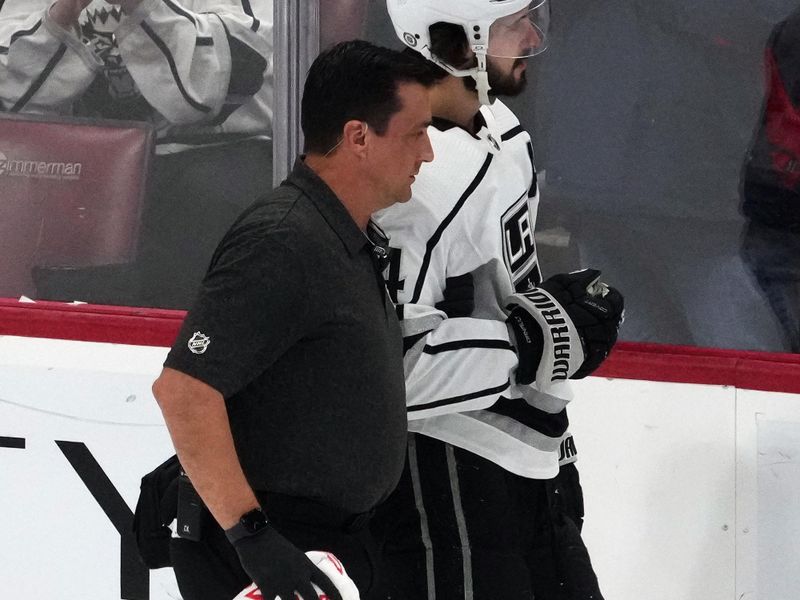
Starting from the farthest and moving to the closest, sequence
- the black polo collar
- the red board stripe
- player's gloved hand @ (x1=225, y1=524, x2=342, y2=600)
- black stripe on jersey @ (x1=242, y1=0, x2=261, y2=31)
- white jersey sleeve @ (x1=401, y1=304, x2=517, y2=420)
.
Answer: black stripe on jersey @ (x1=242, y1=0, x2=261, y2=31) < the red board stripe < white jersey sleeve @ (x1=401, y1=304, x2=517, y2=420) < the black polo collar < player's gloved hand @ (x1=225, y1=524, x2=342, y2=600)

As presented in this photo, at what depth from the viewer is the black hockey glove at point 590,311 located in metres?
1.56

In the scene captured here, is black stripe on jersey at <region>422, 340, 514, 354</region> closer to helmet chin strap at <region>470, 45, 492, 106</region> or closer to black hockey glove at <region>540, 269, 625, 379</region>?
black hockey glove at <region>540, 269, 625, 379</region>

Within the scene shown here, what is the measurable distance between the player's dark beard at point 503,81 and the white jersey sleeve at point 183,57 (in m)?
1.22

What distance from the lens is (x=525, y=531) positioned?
1577 mm

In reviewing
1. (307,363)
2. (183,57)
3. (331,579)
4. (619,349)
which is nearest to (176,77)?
(183,57)

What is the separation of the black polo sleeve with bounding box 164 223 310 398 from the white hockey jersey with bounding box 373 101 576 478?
1.03ft

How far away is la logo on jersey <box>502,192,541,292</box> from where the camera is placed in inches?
63.0

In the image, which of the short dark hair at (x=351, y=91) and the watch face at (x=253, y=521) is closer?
the watch face at (x=253, y=521)

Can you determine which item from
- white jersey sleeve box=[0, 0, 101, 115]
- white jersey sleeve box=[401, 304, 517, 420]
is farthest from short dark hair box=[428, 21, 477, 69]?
white jersey sleeve box=[0, 0, 101, 115]

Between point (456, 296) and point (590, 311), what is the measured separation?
19 cm

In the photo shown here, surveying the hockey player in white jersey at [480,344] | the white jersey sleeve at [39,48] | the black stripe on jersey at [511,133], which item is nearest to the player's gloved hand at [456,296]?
the hockey player in white jersey at [480,344]

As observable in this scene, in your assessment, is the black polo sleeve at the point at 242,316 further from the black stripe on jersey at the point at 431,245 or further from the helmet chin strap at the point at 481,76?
the helmet chin strap at the point at 481,76

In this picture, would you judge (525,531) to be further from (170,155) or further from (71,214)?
(71,214)

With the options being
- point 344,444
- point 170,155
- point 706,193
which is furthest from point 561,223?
point 344,444
